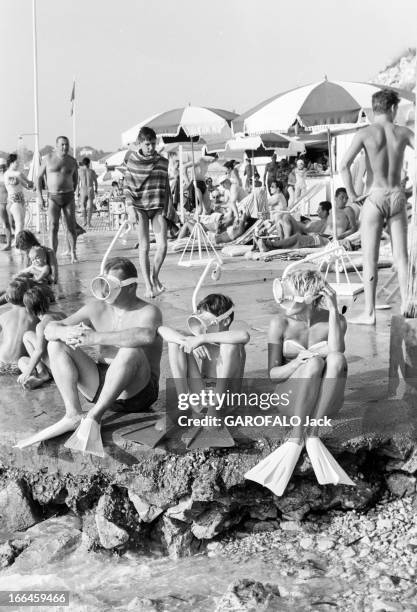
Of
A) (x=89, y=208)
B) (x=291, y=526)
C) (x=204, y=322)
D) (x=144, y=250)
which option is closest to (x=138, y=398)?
(x=204, y=322)

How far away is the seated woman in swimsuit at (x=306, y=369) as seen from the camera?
376cm

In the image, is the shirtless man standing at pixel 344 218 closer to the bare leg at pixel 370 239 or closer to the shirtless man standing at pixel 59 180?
the shirtless man standing at pixel 59 180

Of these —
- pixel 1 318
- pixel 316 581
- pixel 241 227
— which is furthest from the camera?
pixel 241 227

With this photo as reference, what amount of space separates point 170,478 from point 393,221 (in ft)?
10.2

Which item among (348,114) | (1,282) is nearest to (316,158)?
(348,114)

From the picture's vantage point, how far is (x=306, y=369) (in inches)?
148

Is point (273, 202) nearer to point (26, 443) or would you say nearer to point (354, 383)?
point (354, 383)

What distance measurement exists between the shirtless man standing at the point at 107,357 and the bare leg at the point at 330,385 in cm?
94

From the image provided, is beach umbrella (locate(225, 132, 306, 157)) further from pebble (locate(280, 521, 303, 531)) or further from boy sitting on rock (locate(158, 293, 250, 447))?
pebble (locate(280, 521, 303, 531))

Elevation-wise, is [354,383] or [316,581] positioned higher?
[354,383]

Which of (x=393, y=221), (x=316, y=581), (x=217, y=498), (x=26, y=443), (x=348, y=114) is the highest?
(x=348, y=114)

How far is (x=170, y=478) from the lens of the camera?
3.93 metres

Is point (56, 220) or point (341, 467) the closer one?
point (341, 467)

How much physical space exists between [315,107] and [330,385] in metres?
6.61
